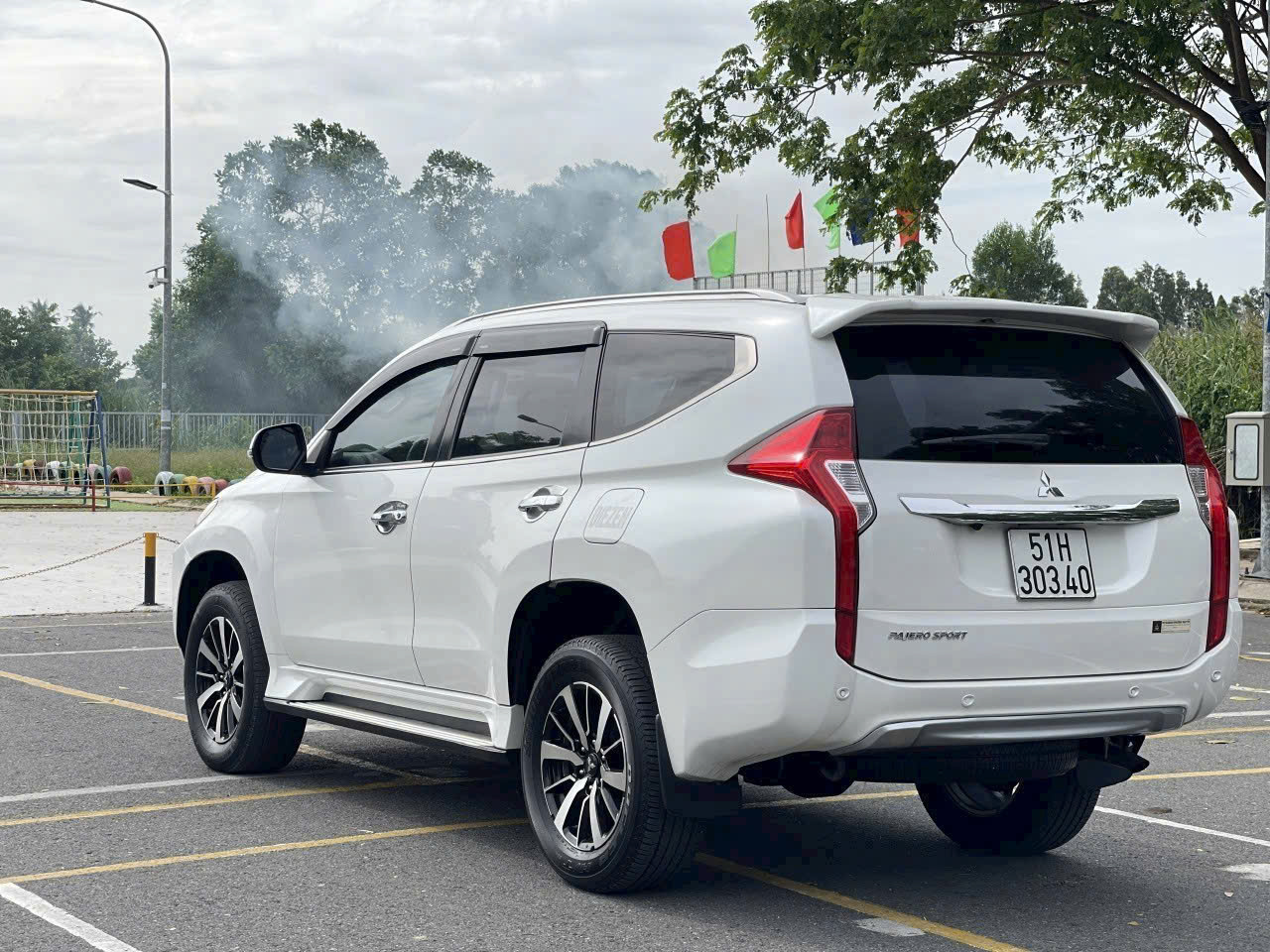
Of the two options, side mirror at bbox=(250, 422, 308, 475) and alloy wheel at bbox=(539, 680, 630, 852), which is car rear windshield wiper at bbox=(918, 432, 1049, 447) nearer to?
alloy wheel at bbox=(539, 680, 630, 852)

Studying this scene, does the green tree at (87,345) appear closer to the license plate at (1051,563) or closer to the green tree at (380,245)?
the green tree at (380,245)

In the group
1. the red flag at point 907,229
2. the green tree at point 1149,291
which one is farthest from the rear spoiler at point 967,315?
the green tree at point 1149,291

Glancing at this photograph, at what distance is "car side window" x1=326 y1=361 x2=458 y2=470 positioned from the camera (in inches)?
251

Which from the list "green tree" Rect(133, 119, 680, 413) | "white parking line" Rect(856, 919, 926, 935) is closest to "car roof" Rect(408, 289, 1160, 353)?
"white parking line" Rect(856, 919, 926, 935)

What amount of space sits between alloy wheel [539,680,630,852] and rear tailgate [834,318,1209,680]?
95 cm

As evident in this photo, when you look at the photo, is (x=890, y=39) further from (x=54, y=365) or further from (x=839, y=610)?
(x=54, y=365)

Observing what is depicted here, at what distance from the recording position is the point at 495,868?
18.5ft

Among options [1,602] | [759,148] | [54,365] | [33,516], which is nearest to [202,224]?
[54,365]

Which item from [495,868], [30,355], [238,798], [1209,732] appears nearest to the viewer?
[495,868]

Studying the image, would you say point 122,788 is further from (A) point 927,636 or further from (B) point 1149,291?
(B) point 1149,291

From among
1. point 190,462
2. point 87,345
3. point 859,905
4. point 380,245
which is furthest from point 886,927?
point 87,345

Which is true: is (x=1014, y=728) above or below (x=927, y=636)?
below

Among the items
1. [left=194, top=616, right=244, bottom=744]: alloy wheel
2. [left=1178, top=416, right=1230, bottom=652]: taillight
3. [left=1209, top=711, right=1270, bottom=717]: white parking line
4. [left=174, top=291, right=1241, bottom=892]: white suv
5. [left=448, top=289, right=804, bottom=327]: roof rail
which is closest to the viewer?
[left=174, top=291, right=1241, bottom=892]: white suv

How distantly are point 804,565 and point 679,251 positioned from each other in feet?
89.5
